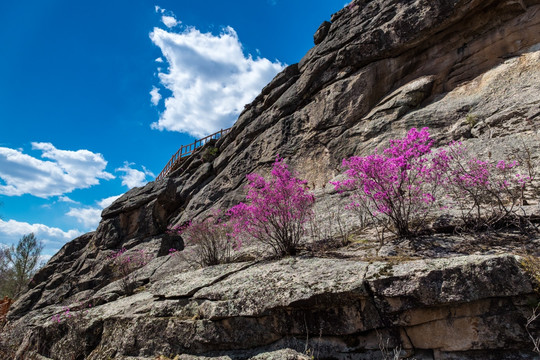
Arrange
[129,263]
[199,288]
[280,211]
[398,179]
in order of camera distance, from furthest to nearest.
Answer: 1. [129,263]
2. [280,211]
3. [398,179]
4. [199,288]

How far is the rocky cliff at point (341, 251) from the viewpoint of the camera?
405 cm

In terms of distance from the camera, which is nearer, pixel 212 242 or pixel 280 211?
pixel 280 211

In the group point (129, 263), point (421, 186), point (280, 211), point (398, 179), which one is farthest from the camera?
point (129, 263)

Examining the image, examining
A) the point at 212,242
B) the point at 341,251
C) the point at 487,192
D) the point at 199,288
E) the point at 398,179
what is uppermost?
the point at 398,179

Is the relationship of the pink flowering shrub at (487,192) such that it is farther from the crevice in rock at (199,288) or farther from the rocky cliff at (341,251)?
the crevice in rock at (199,288)

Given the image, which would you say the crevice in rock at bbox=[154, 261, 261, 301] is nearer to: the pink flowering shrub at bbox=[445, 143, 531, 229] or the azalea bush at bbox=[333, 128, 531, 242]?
the azalea bush at bbox=[333, 128, 531, 242]

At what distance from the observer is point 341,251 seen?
686cm

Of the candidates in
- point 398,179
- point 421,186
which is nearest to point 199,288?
point 398,179

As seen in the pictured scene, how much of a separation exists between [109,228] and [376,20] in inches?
904

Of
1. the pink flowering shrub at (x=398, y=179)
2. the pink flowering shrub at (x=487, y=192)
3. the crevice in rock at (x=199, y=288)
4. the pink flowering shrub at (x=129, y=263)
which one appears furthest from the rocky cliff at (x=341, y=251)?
the pink flowering shrub at (x=129, y=263)

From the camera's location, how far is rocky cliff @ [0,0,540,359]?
4055 millimetres

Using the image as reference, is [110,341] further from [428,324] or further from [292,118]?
[292,118]

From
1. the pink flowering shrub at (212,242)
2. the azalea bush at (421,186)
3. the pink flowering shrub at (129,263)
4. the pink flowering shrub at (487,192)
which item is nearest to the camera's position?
the pink flowering shrub at (487,192)

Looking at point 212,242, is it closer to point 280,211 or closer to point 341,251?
point 280,211
